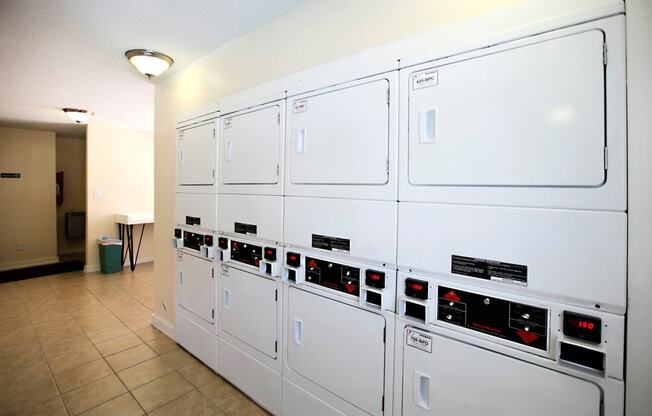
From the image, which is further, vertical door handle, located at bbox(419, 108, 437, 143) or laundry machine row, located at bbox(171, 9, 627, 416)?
vertical door handle, located at bbox(419, 108, 437, 143)

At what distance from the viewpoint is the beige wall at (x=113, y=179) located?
18.1 ft

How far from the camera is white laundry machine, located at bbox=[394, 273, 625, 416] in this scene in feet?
3.13

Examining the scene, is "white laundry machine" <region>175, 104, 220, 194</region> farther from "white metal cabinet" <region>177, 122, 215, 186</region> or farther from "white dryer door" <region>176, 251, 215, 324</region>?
"white dryer door" <region>176, 251, 215, 324</region>

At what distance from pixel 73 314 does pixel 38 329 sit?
0.41 metres

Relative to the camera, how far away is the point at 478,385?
117cm

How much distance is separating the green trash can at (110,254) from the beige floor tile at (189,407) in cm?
425

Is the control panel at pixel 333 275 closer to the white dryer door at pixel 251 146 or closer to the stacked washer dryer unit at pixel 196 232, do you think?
the white dryer door at pixel 251 146

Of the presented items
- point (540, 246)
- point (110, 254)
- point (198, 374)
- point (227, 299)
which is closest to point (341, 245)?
point (540, 246)

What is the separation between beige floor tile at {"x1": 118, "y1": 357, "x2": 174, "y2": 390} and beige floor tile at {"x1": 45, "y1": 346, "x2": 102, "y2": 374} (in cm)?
47

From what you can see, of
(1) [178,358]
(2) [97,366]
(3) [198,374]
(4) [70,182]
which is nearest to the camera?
(3) [198,374]

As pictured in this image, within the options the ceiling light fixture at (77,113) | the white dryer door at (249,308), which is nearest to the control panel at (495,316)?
the white dryer door at (249,308)

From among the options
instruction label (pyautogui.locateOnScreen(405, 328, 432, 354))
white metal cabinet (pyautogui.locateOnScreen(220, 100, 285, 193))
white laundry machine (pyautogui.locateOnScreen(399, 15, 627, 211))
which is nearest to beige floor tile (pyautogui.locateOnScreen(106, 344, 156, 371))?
white metal cabinet (pyautogui.locateOnScreen(220, 100, 285, 193))

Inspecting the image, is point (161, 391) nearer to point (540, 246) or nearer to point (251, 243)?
point (251, 243)

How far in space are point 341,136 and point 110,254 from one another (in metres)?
5.58
